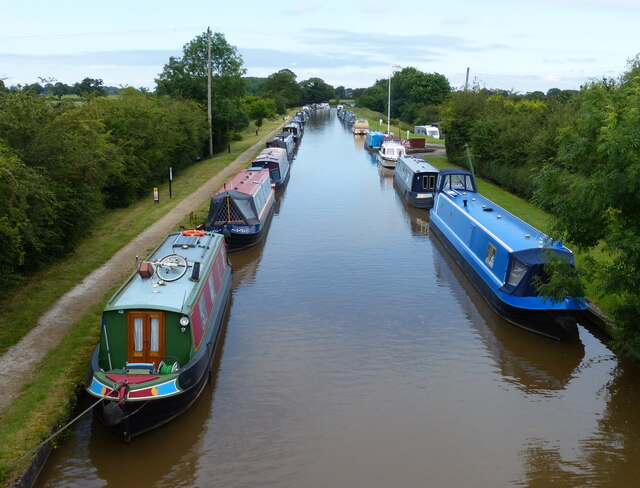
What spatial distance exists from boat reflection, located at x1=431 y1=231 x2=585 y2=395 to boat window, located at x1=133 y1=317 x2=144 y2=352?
7.63 m

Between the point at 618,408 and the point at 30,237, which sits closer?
the point at 618,408

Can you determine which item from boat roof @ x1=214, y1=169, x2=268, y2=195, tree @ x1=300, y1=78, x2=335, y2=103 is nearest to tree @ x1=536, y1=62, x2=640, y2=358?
boat roof @ x1=214, y1=169, x2=268, y2=195

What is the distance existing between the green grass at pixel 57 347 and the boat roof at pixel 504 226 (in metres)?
10.7

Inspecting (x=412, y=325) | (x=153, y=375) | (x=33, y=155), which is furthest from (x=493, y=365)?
(x=33, y=155)

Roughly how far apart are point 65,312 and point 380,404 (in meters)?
7.84

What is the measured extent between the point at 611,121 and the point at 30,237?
13402 millimetres

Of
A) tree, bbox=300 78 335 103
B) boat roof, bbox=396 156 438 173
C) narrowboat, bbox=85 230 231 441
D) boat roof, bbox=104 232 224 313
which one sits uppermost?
tree, bbox=300 78 335 103

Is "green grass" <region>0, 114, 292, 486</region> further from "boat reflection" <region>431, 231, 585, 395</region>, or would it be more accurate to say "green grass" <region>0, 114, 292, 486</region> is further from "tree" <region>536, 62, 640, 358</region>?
"tree" <region>536, 62, 640, 358</region>

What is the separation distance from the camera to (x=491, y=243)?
16953 millimetres

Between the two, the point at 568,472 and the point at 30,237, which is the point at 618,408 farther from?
the point at 30,237

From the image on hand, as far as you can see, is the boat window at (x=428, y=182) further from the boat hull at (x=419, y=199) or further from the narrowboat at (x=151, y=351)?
the narrowboat at (x=151, y=351)

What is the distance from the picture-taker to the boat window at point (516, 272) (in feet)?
48.0

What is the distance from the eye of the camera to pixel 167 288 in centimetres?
1173

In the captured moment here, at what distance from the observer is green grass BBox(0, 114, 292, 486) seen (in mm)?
9266
